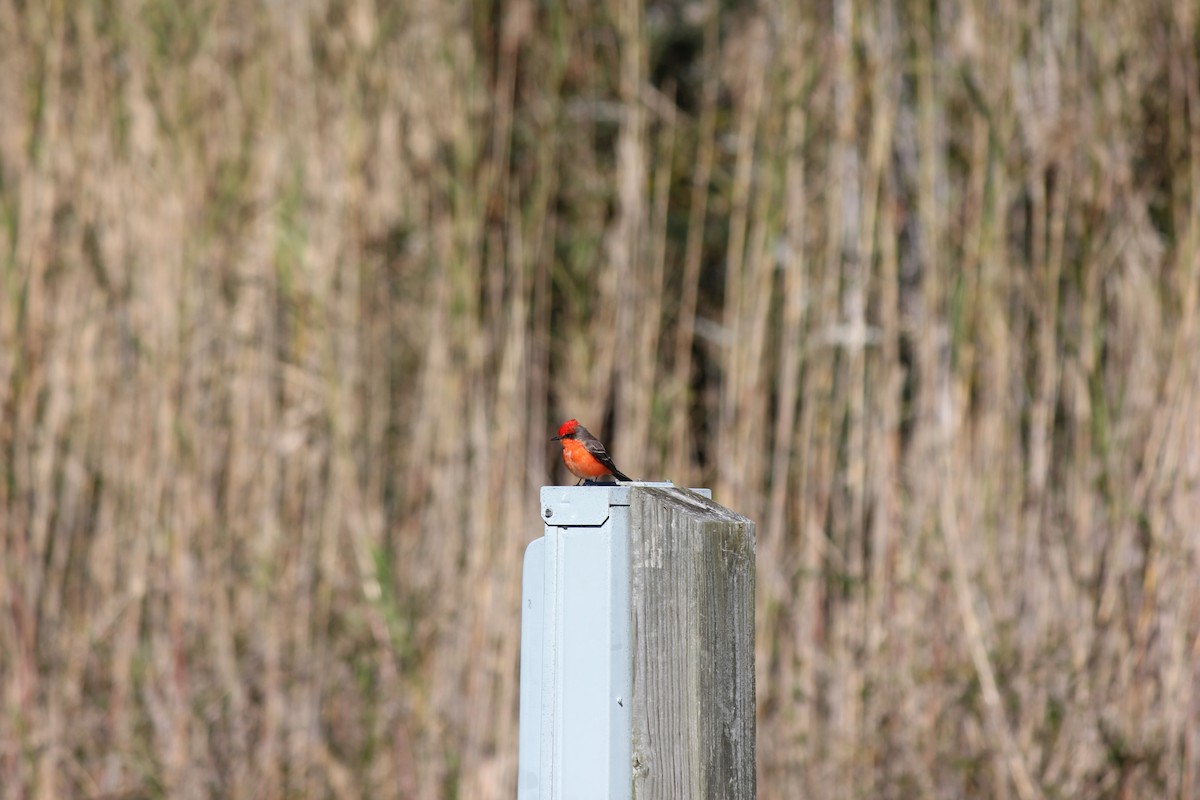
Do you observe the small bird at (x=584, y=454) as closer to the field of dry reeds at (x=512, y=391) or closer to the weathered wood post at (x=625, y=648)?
the weathered wood post at (x=625, y=648)

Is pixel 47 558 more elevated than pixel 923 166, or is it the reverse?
pixel 923 166

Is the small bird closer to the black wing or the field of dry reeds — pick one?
the black wing

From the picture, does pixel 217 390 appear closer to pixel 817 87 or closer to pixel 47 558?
pixel 47 558

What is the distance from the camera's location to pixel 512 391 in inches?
105

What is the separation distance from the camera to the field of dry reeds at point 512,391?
245cm

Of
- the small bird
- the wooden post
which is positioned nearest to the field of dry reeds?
the small bird

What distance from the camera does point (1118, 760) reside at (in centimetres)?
229

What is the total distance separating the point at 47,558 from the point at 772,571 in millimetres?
Answer: 1427

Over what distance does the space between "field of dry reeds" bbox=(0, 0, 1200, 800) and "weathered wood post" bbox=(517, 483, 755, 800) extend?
1302 mm

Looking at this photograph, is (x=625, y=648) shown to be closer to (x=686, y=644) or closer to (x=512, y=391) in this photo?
(x=686, y=644)

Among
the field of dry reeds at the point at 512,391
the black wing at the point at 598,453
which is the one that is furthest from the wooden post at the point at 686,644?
the field of dry reeds at the point at 512,391

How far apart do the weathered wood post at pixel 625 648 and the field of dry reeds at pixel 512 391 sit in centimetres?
130

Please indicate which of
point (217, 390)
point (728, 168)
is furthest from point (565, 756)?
point (728, 168)

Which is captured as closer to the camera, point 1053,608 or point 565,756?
point 565,756
